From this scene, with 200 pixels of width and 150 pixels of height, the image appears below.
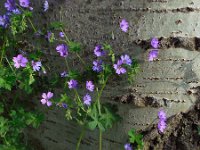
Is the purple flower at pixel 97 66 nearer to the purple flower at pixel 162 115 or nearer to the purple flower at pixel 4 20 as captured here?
the purple flower at pixel 162 115

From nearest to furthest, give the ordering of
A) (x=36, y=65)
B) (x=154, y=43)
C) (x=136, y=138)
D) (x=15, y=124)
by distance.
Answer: (x=154, y=43)
(x=136, y=138)
(x=36, y=65)
(x=15, y=124)

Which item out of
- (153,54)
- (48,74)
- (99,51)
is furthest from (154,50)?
(48,74)

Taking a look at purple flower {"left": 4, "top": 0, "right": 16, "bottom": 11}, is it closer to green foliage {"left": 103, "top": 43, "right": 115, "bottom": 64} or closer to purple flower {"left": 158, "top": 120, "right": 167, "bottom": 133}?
green foliage {"left": 103, "top": 43, "right": 115, "bottom": 64}

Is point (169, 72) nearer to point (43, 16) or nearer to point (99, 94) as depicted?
point (99, 94)

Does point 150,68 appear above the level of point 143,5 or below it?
below

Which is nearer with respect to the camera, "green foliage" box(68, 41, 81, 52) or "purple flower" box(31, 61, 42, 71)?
"green foliage" box(68, 41, 81, 52)

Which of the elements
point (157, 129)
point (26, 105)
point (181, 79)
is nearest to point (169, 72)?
point (181, 79)

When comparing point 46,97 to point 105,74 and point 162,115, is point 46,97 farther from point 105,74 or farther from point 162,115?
point 162,115

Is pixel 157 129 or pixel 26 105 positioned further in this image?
pixel 26 105

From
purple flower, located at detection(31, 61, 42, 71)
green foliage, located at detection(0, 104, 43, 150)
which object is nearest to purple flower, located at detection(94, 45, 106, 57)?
purple flower, located at detection(31, 61, 42, 71)
